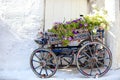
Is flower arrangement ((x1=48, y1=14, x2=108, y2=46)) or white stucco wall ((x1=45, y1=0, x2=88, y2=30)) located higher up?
white stucco wall ((x1=45, y1=0, x2=88, y2=30))

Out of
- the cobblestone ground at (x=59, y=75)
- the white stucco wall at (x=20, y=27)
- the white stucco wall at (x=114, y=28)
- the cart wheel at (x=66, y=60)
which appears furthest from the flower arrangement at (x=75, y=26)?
the cobblestone ground at (x=59, y=75)

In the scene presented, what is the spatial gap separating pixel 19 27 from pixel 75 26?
3.86ft

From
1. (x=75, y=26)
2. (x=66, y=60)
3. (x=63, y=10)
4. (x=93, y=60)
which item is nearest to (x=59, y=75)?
(x=66, y=60)

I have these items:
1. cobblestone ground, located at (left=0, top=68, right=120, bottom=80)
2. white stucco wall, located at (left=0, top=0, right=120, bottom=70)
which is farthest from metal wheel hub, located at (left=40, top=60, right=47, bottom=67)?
white stucco wall, located at (left=0, top=0, right=120, bottom=70)

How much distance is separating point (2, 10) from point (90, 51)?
1.96 metres

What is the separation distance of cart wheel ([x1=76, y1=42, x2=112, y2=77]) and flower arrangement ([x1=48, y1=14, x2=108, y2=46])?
1.05 feet

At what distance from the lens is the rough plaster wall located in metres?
5.97

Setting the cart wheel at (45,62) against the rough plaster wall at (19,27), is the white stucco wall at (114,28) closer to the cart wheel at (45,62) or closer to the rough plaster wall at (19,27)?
the cart wheel at (45,62)

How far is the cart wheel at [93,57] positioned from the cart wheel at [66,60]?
8.4 inches

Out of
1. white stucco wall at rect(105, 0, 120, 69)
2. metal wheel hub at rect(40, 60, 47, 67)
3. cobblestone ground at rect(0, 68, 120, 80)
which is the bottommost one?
cobblestone ground at rect(0, 68, 120, 80)

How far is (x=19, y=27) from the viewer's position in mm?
5977

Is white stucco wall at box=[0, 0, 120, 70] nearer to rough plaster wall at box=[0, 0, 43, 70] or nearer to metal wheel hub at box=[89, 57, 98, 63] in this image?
rough plaster wall at box=[0, 0, 43, 70]

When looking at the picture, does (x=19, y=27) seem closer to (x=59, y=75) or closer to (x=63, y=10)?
(x=63, y=10)

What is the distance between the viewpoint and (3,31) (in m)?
5.98
